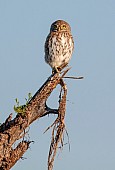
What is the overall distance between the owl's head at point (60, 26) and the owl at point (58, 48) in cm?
3

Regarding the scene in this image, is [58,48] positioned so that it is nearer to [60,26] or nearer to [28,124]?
[60,26]

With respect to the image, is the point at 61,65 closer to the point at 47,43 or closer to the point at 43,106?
the point at 47,43

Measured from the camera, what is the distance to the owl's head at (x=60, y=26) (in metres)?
11.8

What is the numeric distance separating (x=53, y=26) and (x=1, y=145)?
4.78 metres

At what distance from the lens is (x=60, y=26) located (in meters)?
11.8

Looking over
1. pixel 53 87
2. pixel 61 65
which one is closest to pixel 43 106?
pixel 53 87

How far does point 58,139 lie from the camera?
28.3 ft

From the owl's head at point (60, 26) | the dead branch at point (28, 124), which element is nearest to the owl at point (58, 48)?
the owl's head at point (60, 26)

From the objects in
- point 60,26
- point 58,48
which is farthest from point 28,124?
point 60,26

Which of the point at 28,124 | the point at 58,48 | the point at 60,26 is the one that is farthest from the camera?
the point at 60,26

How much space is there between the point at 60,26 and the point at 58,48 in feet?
3.21

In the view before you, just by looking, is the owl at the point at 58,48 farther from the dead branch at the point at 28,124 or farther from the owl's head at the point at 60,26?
the dead branch at the point at 28,124

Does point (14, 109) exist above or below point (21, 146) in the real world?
above

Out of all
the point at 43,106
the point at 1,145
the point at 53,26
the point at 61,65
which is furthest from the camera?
the point at 53,26
